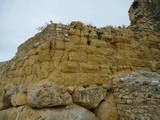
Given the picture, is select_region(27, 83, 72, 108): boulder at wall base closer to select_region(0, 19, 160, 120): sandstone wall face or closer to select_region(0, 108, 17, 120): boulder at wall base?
select_region(0, 19, 160, 120): sandstone wall face

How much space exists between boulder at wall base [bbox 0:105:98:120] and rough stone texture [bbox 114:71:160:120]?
72 centimetres

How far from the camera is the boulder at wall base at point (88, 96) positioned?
4.40 m

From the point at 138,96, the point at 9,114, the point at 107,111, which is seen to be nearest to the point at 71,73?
the point at 107,111

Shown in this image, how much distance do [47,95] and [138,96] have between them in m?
1.92

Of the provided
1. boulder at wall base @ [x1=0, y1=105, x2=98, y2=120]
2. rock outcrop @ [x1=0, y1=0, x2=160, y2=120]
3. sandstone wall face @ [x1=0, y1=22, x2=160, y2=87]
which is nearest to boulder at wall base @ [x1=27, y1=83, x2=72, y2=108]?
rock outcrop @ [x1=0, y1=0, x2=160, y2=120]

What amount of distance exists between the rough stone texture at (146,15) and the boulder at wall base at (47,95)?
3273mm

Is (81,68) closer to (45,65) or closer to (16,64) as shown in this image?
(45,65)

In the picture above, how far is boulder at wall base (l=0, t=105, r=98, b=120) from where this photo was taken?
400cm

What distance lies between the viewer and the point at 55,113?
4.04 m

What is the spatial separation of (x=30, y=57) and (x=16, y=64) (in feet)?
2.28

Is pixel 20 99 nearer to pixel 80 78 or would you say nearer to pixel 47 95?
pixel 47 95

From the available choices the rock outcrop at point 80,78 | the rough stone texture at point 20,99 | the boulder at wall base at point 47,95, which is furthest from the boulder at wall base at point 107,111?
the rough stone texture at point 20,99

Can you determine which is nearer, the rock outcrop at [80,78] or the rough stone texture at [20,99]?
the rock outcrop at [80,78]

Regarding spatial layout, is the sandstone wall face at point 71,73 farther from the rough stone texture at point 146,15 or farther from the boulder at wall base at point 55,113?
the rough stone texture at point 146,15
